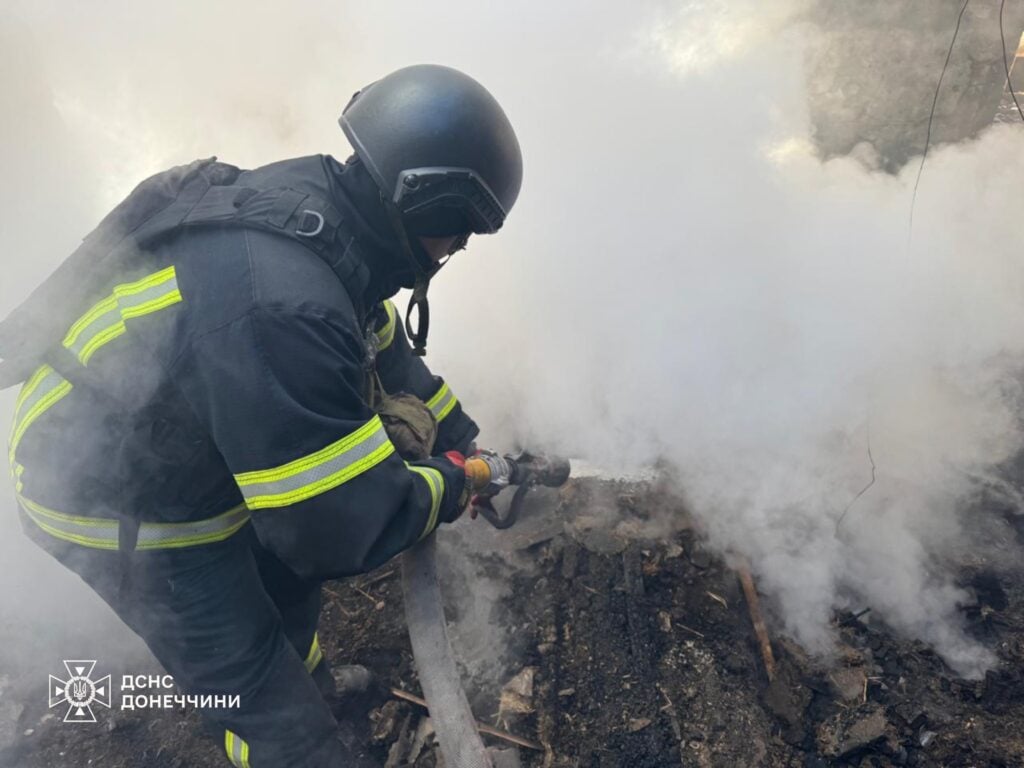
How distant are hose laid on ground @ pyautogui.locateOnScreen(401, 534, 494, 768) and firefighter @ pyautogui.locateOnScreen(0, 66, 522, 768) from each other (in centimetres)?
41

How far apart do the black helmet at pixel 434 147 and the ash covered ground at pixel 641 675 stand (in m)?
2.02

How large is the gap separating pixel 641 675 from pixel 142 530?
7.19 feet

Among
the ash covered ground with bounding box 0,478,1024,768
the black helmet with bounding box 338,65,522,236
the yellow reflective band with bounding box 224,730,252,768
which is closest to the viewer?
the black helmet with bounding box 338,65,522,236

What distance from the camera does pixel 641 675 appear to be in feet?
9.67

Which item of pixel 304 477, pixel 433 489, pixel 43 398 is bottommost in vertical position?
pixel 433 489

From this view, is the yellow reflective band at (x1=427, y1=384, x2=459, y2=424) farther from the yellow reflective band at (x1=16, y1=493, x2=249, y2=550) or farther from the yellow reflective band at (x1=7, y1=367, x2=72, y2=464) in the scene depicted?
the yellow reflective band at (x1=7, y1=367, x2=72, y2=464)

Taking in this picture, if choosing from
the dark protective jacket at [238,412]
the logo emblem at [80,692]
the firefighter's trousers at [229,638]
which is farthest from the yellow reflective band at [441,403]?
the logo emblem at [80,692]

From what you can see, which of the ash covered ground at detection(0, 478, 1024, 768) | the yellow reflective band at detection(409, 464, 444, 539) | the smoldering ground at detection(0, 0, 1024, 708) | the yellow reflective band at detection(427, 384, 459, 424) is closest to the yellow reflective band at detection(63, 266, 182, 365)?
the yellow reflective band at detection(409, 464, 444, 539)

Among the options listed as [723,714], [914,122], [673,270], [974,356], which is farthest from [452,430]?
[914,122]

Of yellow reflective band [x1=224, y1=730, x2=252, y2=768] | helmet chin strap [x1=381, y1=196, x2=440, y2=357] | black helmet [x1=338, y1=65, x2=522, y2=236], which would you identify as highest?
black helmet [x1=338, y1=65, x2=522, y2=236]

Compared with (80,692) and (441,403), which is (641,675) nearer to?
(441,403)

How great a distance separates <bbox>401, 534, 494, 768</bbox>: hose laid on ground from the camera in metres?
2.55

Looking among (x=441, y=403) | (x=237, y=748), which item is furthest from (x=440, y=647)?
(x=441, y=403)

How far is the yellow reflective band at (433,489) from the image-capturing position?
7.32 feet
